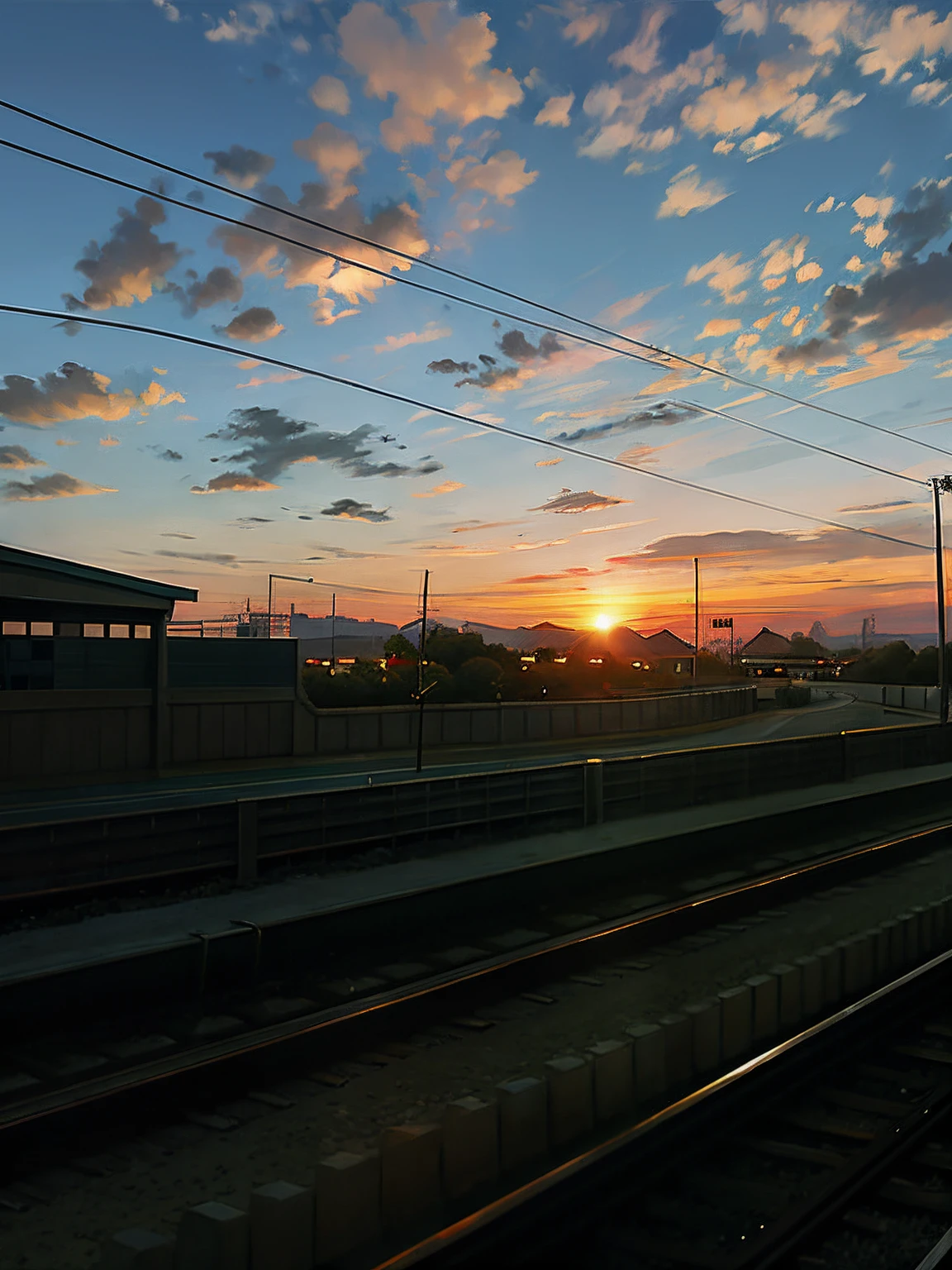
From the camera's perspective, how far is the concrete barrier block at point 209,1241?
388 centimetres

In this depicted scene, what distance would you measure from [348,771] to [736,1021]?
3229 cm

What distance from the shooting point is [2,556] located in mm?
29906

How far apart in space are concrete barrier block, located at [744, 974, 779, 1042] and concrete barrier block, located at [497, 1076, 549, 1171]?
258 centimetres

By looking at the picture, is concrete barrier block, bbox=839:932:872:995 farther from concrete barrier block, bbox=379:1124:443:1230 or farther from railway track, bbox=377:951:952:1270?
concrete barrier block, bbox=379:1124:443:1230

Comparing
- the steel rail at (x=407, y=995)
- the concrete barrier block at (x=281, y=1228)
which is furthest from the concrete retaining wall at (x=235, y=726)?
the concrete barrier block at (x=281, y=1228)

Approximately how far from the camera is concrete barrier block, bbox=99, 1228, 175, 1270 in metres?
3.76

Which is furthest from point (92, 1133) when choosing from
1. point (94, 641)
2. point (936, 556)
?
point (936, 556)

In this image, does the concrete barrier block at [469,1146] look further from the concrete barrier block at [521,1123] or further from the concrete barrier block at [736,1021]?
the concrete barrier block at [736,1021]

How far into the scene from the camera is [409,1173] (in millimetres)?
4598

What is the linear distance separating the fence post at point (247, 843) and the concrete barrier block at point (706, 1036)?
23.7 ft

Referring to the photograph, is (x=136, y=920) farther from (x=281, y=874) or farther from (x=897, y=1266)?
(x=897, y=1266)

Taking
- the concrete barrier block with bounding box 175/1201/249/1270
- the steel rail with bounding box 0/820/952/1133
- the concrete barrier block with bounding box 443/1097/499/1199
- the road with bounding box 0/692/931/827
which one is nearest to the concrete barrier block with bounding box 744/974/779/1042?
Answer: the steel rail with bounding box 0/820/952/1133

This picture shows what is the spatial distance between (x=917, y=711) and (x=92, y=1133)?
266 ft

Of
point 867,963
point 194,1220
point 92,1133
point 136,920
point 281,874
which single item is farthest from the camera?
point 281,874
